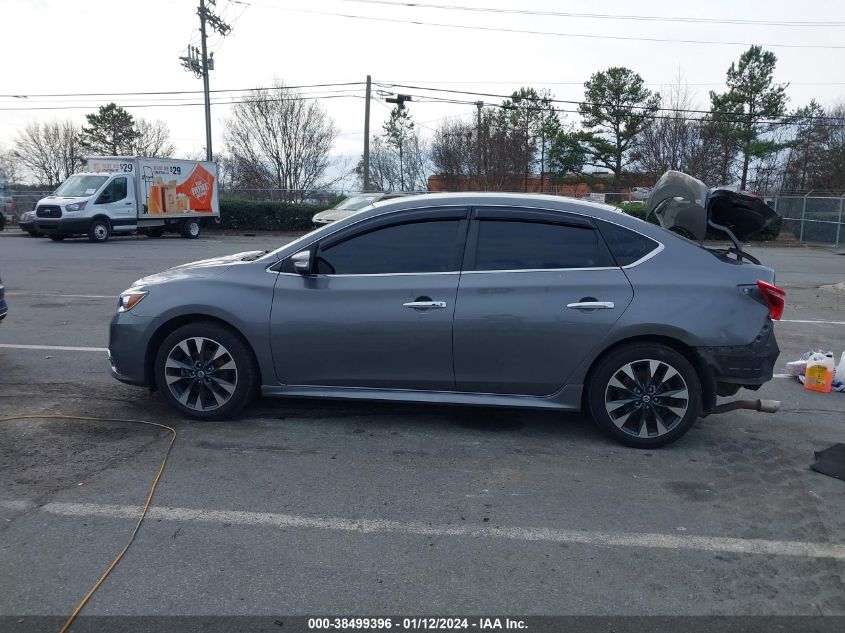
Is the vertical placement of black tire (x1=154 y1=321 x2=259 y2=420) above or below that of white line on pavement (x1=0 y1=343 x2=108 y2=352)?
above

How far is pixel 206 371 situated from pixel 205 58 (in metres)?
32.2

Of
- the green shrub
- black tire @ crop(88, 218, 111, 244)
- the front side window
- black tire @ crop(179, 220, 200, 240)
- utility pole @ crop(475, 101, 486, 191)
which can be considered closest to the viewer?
black tire @ crop(88, 218, 111, 244)

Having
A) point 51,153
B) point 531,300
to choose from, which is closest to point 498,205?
point 531,300

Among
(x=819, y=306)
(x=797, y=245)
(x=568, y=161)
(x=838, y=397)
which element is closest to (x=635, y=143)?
(x=568, y=161)

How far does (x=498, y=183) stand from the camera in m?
38.2

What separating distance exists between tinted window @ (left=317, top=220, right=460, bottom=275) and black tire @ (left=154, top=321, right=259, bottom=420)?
2.89 ft

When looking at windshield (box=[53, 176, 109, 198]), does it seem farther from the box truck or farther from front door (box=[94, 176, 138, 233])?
front door (box=[94, 176, 138, 233])

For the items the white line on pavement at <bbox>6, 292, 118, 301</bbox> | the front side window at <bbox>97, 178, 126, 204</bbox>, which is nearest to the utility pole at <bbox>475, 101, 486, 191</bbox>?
the front side window at <bbox>97, 178, 126, 204</bbox>

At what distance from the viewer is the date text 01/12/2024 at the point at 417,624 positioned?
114 inches

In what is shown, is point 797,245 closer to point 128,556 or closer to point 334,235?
point 334,235

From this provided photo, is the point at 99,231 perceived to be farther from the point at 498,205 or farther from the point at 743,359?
the point at 743,359

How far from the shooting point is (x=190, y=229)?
27.6m

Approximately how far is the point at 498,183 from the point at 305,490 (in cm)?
3537

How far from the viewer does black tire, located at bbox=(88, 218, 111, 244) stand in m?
23.1
